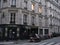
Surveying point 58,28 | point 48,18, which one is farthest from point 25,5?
point 58,28

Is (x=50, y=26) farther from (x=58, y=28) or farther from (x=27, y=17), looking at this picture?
(x=27, y=17)

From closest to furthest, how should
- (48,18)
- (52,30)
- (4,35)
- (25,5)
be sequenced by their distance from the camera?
(4,35) < (25,5) < (48,18) < (52,30)

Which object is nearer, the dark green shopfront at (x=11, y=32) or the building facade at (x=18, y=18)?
the dark green shopfront at (x=11, y=32)

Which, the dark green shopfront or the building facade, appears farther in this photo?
the building facade

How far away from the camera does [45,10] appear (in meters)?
42.1

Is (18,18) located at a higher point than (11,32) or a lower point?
higher

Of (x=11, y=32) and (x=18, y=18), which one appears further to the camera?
(x=18, y=18)

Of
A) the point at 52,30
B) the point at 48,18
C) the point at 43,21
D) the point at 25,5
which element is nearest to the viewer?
the point at 25,5

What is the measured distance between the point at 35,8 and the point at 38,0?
2875 millimetres

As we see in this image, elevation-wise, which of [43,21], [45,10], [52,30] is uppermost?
[45,10]

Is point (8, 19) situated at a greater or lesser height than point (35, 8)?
lesser

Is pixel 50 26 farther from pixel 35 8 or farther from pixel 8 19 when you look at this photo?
pixel 8 19

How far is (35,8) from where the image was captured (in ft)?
119

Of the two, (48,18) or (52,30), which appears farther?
(52,30)
